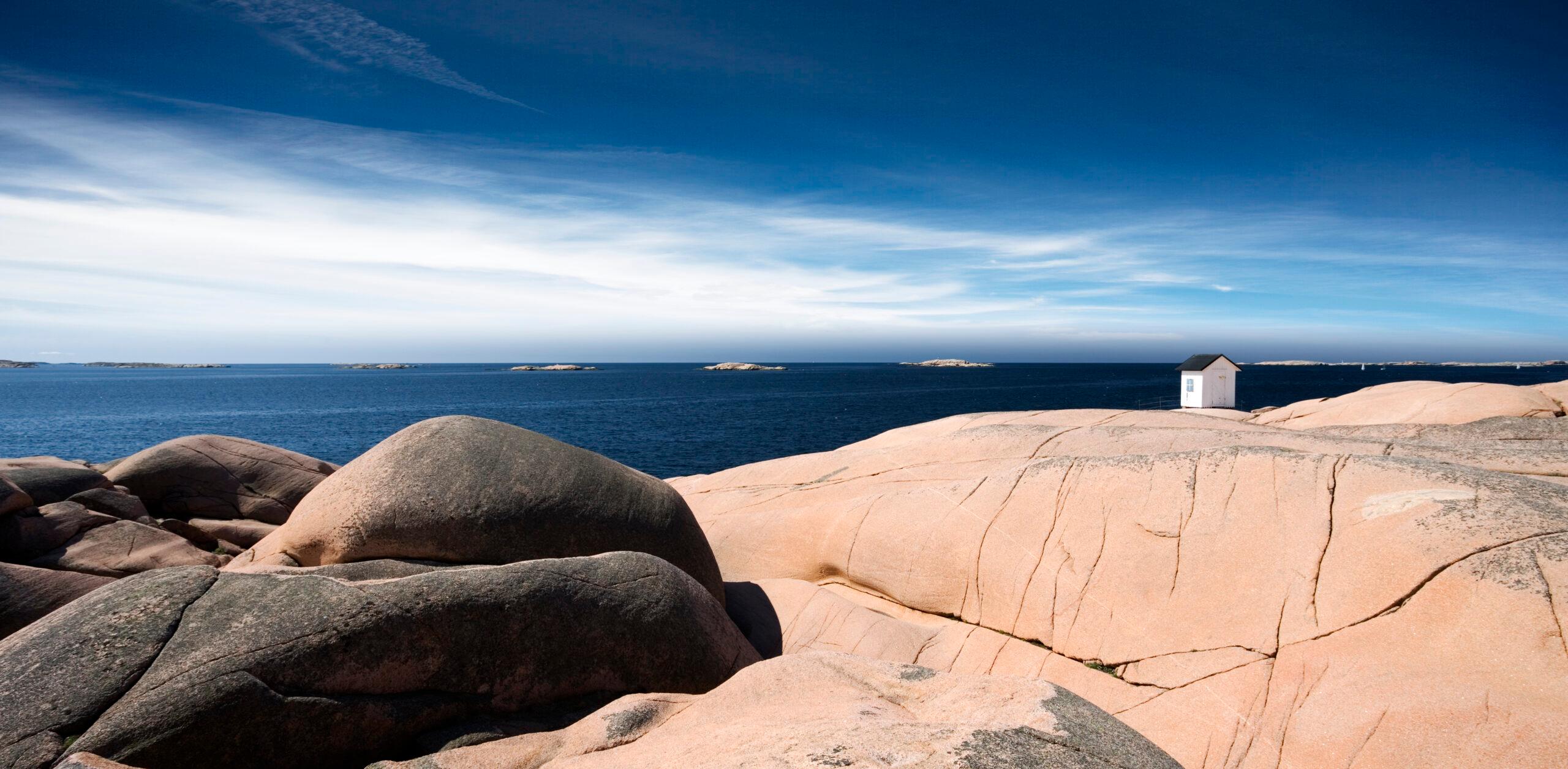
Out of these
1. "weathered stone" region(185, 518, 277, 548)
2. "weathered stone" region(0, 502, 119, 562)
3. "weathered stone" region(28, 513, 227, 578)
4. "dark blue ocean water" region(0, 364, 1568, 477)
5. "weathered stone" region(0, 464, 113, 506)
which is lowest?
"dark blue ocean water" region(0, 364, 1568, 477)

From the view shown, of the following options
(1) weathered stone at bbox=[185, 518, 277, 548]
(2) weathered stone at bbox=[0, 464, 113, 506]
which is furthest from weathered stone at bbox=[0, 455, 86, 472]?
(1) weathered stone at bbox=[185, 518, 277, 548]

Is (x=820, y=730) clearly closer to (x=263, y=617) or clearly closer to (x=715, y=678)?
(x=715, y=678)

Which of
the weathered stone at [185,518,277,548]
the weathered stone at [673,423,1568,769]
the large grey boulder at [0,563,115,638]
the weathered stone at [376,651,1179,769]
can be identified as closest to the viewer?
the weathered stone at [376,651,1179,769]

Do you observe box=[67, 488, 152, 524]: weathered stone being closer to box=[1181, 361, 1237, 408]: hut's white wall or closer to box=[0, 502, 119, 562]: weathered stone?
box=[0, 502, 119, 562]: weathered stone

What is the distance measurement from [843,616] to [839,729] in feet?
22.7

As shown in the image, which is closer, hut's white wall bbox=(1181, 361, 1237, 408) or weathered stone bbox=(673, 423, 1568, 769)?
weathered stone bbox=(673, 423, 1568, 769)

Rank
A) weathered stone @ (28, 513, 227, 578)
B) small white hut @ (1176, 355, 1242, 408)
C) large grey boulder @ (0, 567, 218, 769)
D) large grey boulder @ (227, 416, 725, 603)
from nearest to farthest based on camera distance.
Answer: large grey boulder @ (0, 567, 218, 769) → large grey boulder @ (227, 416, 725, 603) → weathered stone @ (28, 513, 227, 578) → small white hut @ (1176, 355, 1242, 408)

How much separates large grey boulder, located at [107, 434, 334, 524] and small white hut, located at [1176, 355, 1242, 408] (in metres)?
49.8

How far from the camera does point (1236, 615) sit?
9.00 m

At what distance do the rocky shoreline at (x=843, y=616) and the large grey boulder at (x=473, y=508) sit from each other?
0.04 meters

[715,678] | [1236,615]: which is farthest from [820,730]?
[1236,615]

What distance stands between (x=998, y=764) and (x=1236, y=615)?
633cm

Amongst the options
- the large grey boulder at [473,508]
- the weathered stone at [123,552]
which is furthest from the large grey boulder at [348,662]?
the weathered stone at [123,552]

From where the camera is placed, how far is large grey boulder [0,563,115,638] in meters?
10.3
